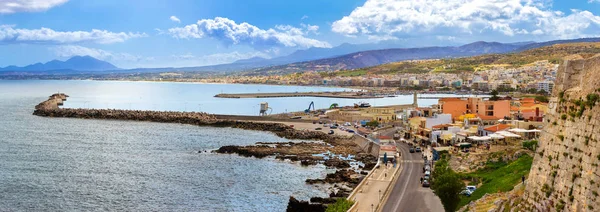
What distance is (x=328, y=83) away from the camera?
525 feet

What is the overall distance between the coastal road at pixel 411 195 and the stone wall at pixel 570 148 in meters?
10.1

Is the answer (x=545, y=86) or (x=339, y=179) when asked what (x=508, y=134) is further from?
(x=545, y=86)

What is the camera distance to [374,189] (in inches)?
770

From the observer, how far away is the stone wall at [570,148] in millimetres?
5480

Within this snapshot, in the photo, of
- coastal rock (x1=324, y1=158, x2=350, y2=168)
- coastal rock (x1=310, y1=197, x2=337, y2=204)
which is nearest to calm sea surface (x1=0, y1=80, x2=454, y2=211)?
coastal rock (x1=324, y1=158, x2=350, y2=168)

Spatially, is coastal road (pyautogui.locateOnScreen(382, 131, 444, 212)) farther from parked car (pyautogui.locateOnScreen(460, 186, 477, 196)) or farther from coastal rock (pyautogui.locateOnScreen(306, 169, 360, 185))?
coastal rock (pyautogui.locateOnScreen(306, 169, 360, 185))

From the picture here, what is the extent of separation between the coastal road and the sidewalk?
33cm

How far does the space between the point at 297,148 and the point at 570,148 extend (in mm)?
28344

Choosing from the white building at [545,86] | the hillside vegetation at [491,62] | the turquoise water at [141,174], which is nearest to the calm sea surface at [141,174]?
the turquoise water at [141,174]

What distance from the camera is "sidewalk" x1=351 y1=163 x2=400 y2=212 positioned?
17.4 meters

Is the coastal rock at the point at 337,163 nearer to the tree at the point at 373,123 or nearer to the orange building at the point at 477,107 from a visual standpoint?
the orange building at the point at 477,107

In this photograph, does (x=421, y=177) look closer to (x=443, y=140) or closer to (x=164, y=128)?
(x=443, y=140)

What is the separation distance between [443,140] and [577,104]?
24.2m

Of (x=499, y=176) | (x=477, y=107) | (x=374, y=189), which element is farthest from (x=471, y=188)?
(x=477, y=107)
